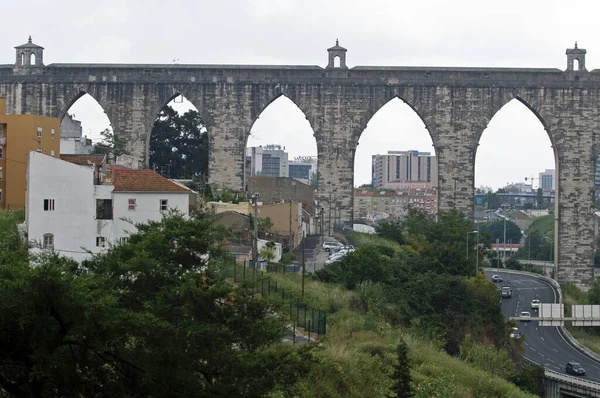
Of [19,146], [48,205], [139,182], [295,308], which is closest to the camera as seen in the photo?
[295,308]

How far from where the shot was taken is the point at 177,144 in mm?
69312

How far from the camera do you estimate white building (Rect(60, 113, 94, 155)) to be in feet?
159

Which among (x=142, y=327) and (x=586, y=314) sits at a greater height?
(x=142, y=327)

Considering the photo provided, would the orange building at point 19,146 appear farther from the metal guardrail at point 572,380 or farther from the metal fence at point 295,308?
the metal guardrail at point 572,380

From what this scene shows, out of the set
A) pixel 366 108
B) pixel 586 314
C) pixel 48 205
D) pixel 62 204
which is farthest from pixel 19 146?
pixel 586 314

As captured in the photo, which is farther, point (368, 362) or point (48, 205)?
point (48, 205)

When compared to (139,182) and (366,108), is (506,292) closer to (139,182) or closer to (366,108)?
(366,108)

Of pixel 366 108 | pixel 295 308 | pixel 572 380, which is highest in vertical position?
pixel 366 108

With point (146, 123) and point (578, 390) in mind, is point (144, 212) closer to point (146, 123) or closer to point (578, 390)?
point (578, 390)

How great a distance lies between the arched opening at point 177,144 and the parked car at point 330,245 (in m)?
19.4

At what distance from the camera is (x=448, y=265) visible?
144 ft

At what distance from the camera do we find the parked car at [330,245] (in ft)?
154

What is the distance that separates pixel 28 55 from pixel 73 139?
4967mm

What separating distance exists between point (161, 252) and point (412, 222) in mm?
41183
